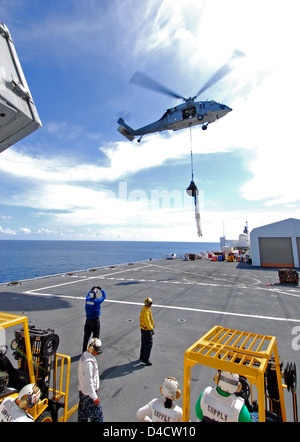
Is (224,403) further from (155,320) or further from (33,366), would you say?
(155,320)

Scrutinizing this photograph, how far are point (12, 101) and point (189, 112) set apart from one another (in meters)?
19.2

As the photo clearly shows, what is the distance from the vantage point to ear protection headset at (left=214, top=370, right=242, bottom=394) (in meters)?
2.69

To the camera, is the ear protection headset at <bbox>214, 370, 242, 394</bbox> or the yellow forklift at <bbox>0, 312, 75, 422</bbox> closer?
the ear protection headset at <bbox>214, 370, 242, 394</bbox>

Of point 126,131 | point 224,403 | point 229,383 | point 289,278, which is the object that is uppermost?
point 126,131

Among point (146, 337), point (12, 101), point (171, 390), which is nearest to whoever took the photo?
point (171, 390)

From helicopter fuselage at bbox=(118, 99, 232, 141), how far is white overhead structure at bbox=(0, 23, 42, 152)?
18014 mm

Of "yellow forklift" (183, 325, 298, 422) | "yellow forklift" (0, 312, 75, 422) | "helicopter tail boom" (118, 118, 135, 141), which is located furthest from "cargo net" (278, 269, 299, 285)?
"helicopter tail boom" (118, 118, 135, 141)

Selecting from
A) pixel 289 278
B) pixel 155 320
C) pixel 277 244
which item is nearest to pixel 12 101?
pixel 155 320

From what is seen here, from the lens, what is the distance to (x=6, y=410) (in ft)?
9.41

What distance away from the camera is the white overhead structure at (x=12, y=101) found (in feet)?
10.4

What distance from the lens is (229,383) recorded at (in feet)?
8.96

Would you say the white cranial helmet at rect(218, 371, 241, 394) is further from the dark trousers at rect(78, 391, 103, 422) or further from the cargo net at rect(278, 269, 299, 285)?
the cargo net at rect(278, 269, 299, 285)
